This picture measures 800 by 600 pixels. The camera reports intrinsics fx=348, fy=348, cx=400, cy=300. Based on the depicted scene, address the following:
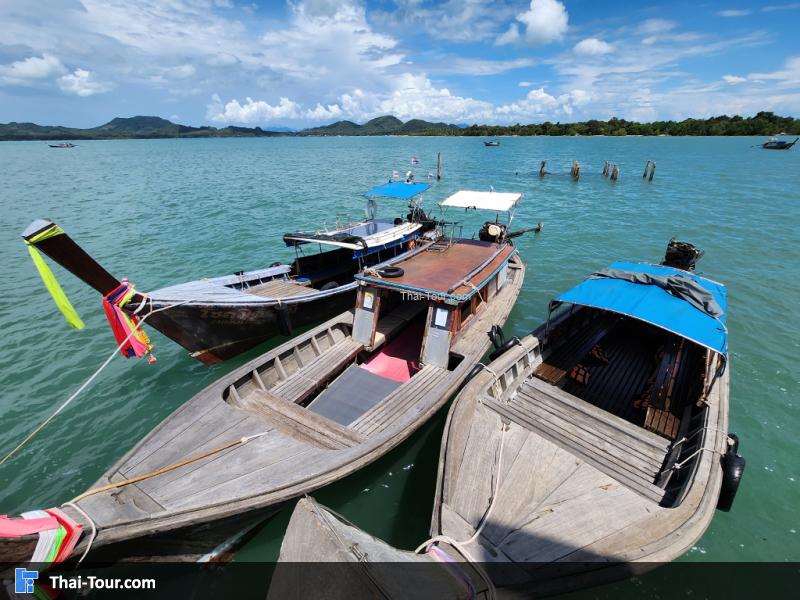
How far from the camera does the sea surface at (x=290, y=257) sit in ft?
29.9

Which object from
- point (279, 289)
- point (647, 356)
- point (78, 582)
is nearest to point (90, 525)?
point (78, 582)

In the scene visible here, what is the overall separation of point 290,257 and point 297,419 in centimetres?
1880

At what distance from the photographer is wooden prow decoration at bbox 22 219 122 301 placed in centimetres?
740

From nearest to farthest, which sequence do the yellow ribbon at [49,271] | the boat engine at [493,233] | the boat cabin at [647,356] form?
the yellow ribbon at [49,271] < the boat cabin at [647,356] < the boat engine at [493,233]

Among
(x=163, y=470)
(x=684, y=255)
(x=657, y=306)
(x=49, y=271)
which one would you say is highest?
(x=49, y=271)

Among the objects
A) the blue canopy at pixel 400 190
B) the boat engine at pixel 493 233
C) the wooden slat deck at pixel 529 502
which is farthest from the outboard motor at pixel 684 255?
the wooden slat deck at pixel 529 502

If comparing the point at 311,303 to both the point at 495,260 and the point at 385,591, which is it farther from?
the point at 385,591

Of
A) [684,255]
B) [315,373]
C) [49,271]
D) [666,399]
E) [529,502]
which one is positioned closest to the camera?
[529,502]

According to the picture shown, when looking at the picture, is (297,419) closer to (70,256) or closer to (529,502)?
(529,502)

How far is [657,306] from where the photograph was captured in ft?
30.6

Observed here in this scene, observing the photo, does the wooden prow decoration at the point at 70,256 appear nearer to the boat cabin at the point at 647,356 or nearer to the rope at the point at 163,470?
the rope at the point at 163,470

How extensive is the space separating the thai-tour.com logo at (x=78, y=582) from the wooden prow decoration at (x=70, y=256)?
5.51 m

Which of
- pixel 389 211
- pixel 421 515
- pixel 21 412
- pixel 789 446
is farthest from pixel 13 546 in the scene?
pixel 389 211

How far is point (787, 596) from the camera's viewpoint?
714cm
